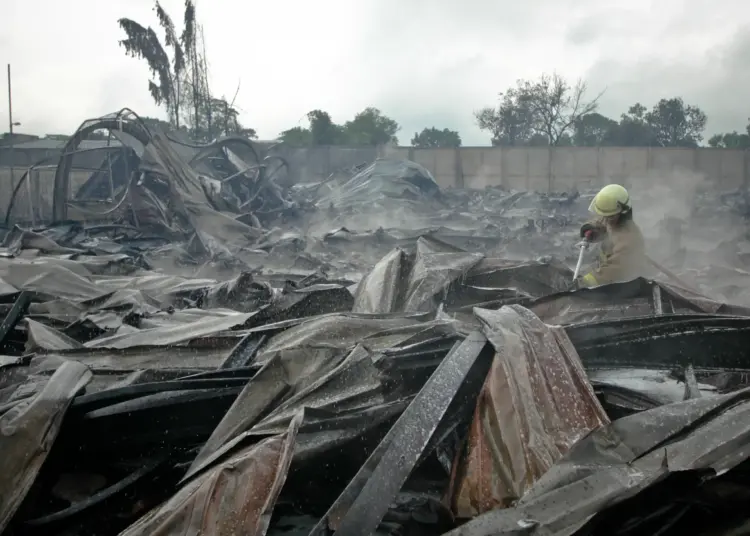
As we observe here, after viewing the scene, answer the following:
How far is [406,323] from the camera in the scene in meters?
2.70

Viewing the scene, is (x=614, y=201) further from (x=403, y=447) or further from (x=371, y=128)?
(x=371, y=128)

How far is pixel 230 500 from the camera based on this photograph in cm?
151

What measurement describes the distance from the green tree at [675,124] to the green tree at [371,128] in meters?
13.8

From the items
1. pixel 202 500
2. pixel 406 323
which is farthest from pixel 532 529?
pixel 406 323

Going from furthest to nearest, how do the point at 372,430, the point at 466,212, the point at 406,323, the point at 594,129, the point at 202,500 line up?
the point at 594,129
the point at 466,212
the point at 406,323
the point at 372,430
the point at 202,500

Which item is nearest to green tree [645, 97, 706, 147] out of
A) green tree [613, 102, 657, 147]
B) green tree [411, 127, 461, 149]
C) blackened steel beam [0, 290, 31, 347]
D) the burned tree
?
green tree [613, 102, 657, 147]

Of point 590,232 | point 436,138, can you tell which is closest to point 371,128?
point 436,138

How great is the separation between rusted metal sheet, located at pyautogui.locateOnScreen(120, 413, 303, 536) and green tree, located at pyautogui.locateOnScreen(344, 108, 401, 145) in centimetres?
2790

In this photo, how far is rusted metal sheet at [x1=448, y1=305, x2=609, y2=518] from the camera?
170 cm

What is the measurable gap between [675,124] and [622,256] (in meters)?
31.3

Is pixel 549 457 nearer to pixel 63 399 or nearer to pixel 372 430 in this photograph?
pixel 372 430

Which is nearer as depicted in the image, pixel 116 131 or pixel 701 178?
pixel 116 131

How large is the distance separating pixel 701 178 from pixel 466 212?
1070 cm

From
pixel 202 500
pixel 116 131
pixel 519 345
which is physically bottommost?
pixel 202 500
